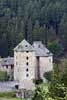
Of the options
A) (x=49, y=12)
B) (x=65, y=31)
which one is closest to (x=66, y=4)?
(x=49, y=12)

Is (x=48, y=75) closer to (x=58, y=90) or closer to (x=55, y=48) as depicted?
(x=55, y=48)

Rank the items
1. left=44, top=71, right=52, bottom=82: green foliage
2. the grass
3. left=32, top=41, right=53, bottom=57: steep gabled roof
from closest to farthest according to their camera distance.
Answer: the grass → left=44, top=71, right=52, bottom=82: green foliage → left=32, top=41, right=53, bottom=57: steep gabled roof

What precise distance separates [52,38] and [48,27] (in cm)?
1246

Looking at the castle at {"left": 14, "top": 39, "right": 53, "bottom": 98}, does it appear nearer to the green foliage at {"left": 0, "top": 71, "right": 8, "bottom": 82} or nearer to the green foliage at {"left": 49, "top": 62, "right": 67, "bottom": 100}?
the green foliage at {"left": 0, "top": 71, "right": 8, "bottom": 82}

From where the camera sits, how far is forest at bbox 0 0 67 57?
109125 mm

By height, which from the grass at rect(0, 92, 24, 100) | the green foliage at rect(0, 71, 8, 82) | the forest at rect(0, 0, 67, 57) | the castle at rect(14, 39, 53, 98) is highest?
the forest at rect(0, 0, 67, 57)

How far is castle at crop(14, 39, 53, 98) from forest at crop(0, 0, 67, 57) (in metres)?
16.7

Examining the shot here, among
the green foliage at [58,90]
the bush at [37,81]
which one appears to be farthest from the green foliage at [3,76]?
the green foliage at [58,90]

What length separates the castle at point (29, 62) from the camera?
84438 mm

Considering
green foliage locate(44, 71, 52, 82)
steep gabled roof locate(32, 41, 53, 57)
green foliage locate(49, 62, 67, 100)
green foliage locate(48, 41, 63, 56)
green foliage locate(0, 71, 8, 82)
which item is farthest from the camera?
green foliage locate(48, 41, 63, 56)

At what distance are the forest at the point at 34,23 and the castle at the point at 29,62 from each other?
54.7 ft

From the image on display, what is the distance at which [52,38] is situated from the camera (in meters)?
119

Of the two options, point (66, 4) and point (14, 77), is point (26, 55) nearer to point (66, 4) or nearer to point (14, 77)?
point (14, 77)

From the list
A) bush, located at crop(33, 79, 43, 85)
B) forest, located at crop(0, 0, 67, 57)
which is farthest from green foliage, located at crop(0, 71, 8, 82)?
forest, located at crop(0, 0, 67, 57)
